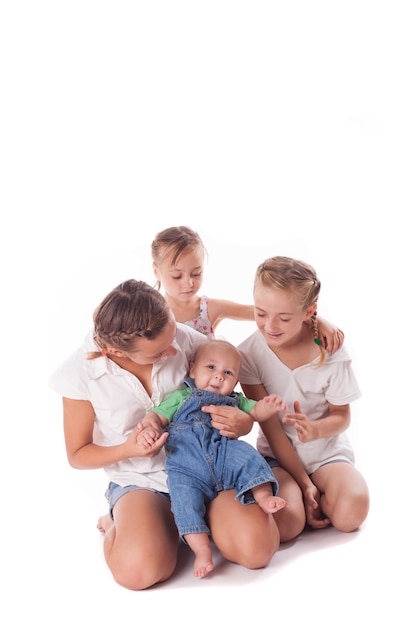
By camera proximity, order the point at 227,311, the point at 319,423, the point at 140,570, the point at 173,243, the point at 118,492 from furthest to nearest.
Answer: the point at 227,311, the point at 173,243, the point at 319,423, the point at 118,492, the point at 140,570

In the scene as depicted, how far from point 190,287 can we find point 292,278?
42 centimetres

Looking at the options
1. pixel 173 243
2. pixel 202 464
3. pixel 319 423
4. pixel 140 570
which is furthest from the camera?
pixel 173 243

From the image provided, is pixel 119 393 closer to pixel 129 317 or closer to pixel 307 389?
pixel 129 317

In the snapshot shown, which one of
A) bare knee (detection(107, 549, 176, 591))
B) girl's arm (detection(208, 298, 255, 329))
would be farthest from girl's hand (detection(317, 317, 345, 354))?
bare knee (detection(107, 549, 176, 591))

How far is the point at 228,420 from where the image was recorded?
7.06 ft

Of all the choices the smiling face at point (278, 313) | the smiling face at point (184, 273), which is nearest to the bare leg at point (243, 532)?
the smiling face at point (278, 313)

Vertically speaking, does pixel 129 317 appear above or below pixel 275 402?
above

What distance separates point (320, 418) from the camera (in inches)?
95.5

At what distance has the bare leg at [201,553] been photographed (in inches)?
78.0

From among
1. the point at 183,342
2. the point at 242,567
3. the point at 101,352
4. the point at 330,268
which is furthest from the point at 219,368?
the point at 330,268

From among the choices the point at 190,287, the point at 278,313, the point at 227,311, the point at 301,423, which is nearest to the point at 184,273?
the point at 190,287

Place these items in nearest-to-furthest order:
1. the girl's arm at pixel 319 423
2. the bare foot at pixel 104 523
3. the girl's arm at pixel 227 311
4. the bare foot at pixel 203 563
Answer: the bare foot at pixel 203 563, the girl's arm at pixel 319 423, the bare foot at pixel 104 523, the girl's arm at pixel 227 311

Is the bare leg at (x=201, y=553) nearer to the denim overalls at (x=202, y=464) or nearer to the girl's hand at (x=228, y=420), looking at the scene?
the denim overalls at (x=202, y=464)

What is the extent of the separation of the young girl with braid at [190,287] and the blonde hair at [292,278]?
0.18 m
